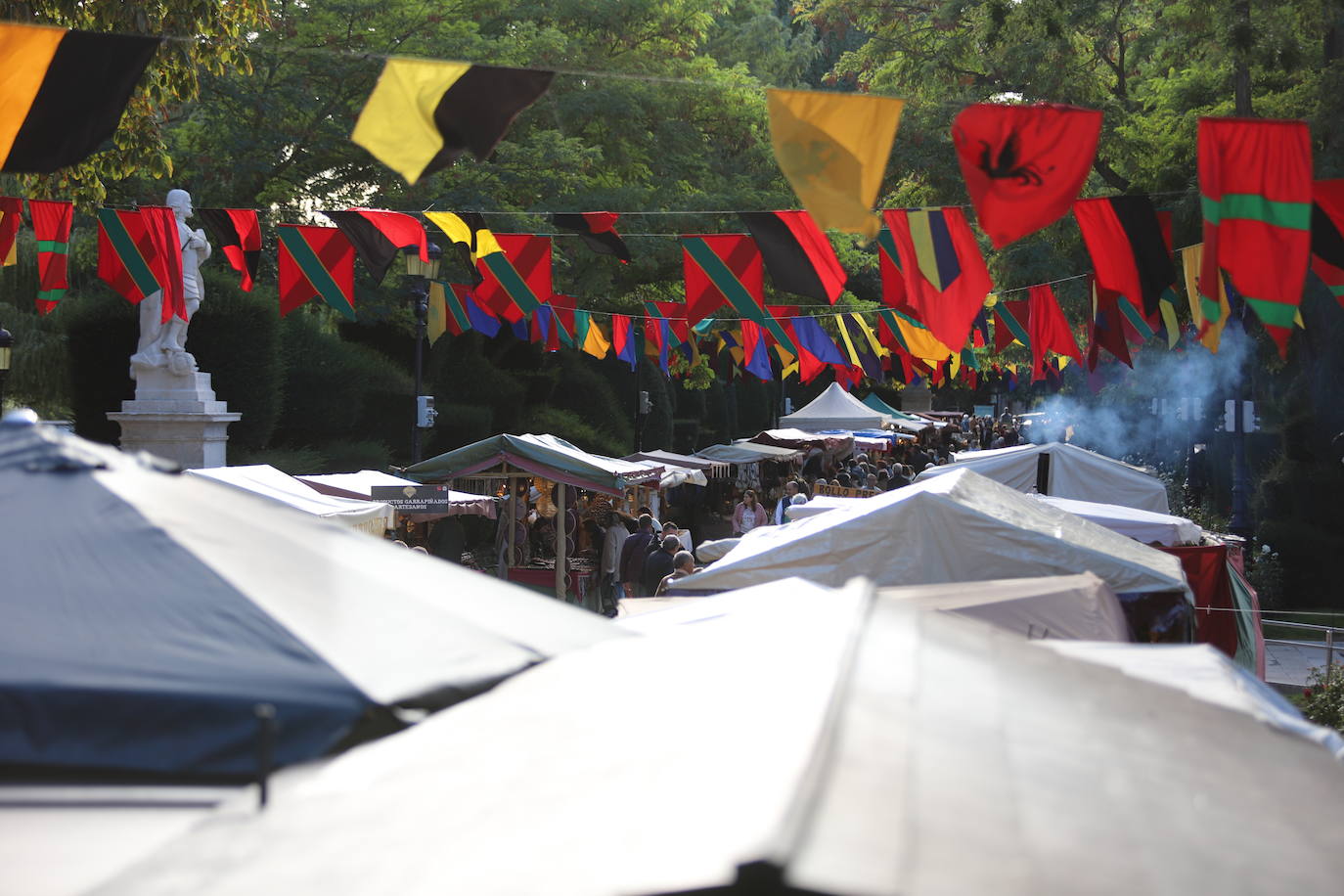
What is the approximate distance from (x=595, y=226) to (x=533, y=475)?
532cm

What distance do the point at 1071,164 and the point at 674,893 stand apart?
7.47m

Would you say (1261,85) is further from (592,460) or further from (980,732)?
(980,732)

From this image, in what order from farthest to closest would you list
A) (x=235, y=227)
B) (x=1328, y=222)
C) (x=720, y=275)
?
(x=720, y=275)
(x=235, y=227)
(x=1328, y=222)

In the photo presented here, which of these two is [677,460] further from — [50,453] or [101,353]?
[50,453]

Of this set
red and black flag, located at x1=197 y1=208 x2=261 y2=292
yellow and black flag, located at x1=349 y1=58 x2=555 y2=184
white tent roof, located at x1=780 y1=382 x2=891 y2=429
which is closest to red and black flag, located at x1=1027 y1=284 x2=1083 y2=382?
red and black flag, located at x1=197 y1=208 x2=261 y2=292

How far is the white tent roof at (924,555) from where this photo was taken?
26.3ft

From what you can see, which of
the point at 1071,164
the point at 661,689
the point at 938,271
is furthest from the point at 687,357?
the point at 661,689

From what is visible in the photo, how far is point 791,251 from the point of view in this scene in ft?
38.8

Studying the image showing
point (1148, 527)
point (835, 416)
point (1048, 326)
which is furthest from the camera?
point (835, 416)

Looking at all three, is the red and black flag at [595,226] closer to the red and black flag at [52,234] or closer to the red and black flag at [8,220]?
the red and black flag at [52,234]

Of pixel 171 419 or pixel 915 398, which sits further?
pixel 915 398

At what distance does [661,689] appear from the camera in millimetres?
2600

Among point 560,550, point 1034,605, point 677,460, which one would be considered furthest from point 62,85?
point 677,460

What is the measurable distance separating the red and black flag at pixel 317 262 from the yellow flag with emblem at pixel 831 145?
7560 mm
